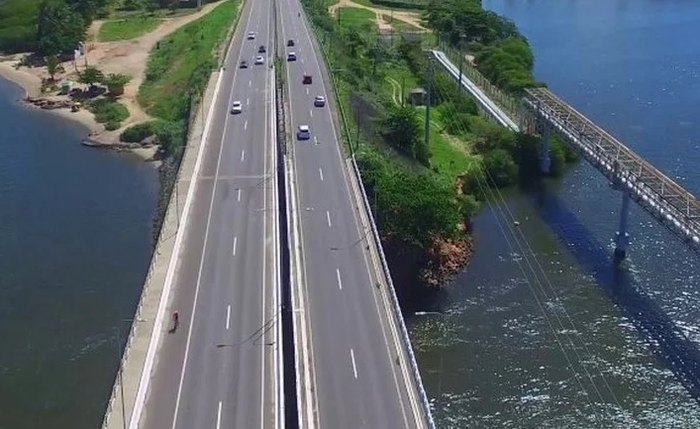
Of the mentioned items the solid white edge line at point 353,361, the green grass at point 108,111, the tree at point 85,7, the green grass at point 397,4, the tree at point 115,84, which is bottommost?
the solid white edge line at point 353,361

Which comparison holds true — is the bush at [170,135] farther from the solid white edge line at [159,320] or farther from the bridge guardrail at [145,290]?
the solid white edge line at [159,320]


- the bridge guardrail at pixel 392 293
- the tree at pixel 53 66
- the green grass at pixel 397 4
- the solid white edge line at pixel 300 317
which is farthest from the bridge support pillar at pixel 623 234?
the green grass at pixel 397 4

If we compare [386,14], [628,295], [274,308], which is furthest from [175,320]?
[386,14]

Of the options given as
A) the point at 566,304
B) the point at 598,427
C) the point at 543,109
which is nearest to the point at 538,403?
the point at 598,427

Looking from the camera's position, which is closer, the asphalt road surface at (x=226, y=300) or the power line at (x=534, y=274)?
the asphalt road surface at (x=226, y=300)

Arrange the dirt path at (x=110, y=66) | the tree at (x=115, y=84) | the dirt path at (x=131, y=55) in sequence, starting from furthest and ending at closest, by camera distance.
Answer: the tree at (x=115, y=84), the dirt path at (x=131, y=55), the dirt path at (x=110, y=66)

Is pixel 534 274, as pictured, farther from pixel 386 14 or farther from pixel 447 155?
pixel 386 14
